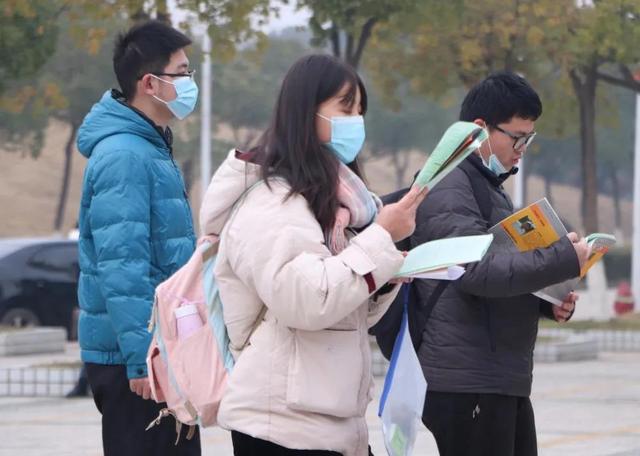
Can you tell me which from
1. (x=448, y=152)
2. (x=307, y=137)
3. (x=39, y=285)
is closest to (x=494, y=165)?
(x=448, y=152)

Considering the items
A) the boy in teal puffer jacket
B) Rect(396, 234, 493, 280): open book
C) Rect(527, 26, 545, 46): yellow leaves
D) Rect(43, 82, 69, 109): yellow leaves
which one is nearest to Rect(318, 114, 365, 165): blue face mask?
Rect(396, 234, 493, 280): open book

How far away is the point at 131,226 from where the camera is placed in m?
4.52

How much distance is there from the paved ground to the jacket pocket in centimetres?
491

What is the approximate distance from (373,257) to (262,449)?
0.53 m

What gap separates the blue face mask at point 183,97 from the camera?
4824 millimetres

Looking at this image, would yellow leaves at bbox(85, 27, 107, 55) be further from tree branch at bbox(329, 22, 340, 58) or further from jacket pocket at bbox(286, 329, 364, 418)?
jacket pocket at bbox(286, 329, 364, 418)

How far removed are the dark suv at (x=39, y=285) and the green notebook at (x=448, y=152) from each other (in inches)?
585

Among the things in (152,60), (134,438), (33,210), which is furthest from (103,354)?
(33,210)

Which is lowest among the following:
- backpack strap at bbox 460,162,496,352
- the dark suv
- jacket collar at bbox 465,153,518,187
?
the dark suv

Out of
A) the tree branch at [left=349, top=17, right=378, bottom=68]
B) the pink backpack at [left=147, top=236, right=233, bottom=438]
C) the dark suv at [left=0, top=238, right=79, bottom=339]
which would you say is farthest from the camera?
the dark suv at [left=0, top=238, right=79, bottom=339]

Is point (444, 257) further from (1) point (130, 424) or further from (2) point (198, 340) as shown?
(1) point (130, 424)

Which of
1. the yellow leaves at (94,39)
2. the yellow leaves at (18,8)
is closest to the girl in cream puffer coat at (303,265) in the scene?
the yellow leaves at (18,8)

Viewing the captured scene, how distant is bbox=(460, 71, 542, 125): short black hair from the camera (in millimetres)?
4426

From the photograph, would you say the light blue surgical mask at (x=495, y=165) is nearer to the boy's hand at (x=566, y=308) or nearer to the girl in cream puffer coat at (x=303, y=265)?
the boy's hand at (x=566, y=308)
